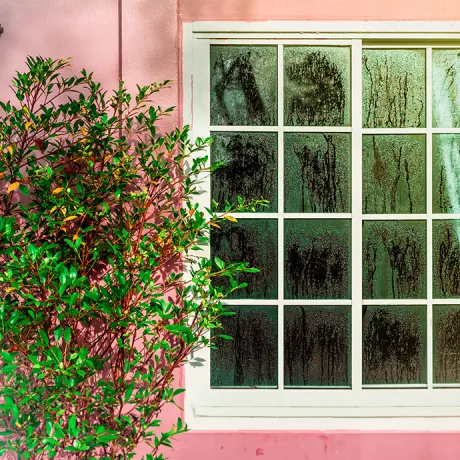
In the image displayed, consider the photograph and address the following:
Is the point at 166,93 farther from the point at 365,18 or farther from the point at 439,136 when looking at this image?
the point at 439,136

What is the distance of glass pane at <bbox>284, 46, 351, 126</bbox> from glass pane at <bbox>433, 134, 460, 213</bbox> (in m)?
0.52

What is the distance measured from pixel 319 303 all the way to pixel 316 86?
1.17 meters

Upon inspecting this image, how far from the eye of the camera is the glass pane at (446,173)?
3.22 meters

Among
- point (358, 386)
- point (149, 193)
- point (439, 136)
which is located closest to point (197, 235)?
point (149, 193)

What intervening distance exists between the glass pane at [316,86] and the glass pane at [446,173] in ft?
1.70

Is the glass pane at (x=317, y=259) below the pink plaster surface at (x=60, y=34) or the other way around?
below

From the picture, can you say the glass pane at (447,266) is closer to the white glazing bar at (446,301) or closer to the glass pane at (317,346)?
the white glazing bar at (446,301)

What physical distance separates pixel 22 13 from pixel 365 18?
1.81 metres

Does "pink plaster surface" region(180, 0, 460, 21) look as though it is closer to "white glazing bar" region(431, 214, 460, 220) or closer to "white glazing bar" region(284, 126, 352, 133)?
"white glazing bar" region(284, 126, 352, 133)

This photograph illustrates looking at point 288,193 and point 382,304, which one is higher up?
point 288,193

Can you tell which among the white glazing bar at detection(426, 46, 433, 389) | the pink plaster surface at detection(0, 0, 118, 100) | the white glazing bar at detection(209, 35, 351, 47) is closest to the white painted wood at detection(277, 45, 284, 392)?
the white glazing bar at detection(209, 35, 351, 47)

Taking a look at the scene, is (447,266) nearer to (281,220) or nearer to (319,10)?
(281,220)

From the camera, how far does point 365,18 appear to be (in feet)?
10.3

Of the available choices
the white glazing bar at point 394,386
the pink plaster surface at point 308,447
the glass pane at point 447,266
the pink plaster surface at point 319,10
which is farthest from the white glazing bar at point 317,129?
the pink plaster surface at point 308,447
